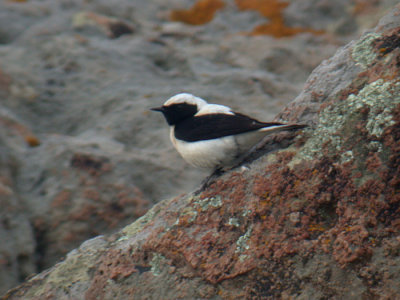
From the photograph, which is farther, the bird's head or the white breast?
the bird's head

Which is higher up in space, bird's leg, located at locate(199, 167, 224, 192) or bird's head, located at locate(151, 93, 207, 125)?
bird's head, located at locate(151, 93, 207, 125)

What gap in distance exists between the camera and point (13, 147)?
7086 millimetres

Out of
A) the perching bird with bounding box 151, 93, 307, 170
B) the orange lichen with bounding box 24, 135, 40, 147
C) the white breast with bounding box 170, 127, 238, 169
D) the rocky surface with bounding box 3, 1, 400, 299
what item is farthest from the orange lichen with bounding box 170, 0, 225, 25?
the rocky surface with bounding box 3, 1, 400, 299

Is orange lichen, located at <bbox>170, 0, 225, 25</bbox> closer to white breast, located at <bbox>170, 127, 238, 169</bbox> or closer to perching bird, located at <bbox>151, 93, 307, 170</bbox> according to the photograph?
perching bird, located at <bbox>151, 93, 307, 170</bbox>

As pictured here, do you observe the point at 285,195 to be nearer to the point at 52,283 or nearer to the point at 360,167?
the point at 360,167

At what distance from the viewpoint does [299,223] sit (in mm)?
3762

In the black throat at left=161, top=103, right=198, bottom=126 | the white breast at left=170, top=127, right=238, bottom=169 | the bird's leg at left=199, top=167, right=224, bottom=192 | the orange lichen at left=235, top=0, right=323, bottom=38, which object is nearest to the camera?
the bird's leg at left=199, top=167, right=224, bottom=192

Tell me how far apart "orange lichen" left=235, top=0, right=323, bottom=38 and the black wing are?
17.1 feet

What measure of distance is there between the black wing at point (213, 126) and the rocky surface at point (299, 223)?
28cm

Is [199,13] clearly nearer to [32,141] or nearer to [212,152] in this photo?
[32,141]

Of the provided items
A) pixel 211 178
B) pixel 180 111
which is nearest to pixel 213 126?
pixel 211 178

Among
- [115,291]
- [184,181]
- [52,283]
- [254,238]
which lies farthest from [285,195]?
[184,181]

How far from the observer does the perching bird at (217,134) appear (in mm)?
4500

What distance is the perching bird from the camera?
14.8 ft
